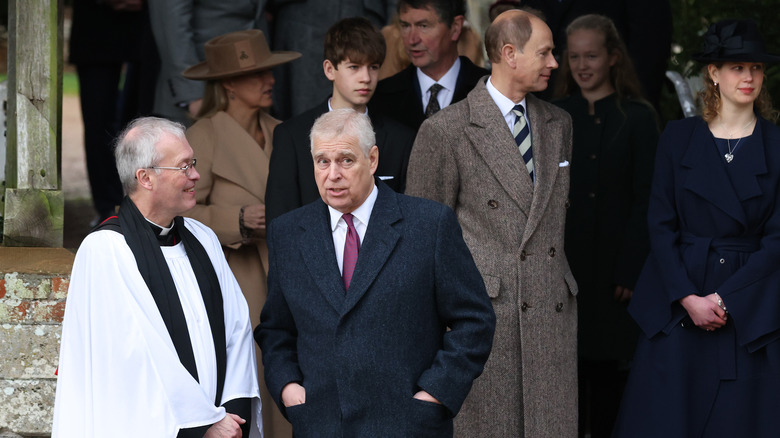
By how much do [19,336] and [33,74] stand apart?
1.22 m

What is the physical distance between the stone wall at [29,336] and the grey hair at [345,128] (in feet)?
7.02

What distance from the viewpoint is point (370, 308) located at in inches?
162

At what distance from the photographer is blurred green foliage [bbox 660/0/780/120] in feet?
26.7

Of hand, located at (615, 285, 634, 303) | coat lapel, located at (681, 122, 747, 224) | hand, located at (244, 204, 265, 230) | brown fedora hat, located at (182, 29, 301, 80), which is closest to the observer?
coat lapel, located at (681, 122, 747, 224)

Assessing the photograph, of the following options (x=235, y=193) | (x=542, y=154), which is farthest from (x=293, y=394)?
(x=235, y=193)

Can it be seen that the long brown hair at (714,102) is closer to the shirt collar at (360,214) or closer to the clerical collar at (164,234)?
the shirt collar at (360,214)

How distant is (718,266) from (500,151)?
1.06 meters

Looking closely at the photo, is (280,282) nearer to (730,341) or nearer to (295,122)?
(295,122)

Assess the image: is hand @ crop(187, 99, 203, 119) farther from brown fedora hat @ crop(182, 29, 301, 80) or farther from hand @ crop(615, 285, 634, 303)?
hand @ crop(615, 285, 634, 303)

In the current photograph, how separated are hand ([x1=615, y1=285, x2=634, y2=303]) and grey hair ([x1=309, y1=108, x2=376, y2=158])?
2.40 m

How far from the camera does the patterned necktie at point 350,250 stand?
166 inches

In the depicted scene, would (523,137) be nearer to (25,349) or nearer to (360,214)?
(360,214)

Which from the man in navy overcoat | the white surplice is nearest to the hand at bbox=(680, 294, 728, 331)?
the man in navy overcoat

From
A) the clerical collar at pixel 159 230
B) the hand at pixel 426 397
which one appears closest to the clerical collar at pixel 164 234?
the clerical collar at pixel 159 230
